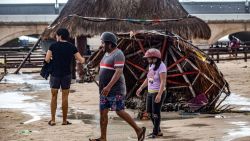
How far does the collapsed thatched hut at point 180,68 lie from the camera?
10719 millimetres

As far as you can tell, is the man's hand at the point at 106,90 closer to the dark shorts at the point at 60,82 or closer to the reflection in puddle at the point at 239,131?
the reflection in puddle at the point at 239,131

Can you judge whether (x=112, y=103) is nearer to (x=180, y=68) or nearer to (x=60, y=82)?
(x=60, y=82)

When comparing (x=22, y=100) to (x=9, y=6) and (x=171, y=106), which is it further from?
(x=9, y=6)

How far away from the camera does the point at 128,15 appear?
1666 cm

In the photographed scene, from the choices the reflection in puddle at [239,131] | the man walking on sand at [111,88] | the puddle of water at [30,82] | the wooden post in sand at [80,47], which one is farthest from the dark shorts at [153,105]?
the wooden post in sand at [80,47]

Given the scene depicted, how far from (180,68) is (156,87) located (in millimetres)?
3270

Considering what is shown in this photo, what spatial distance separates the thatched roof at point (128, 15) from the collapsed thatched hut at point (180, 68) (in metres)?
4.84

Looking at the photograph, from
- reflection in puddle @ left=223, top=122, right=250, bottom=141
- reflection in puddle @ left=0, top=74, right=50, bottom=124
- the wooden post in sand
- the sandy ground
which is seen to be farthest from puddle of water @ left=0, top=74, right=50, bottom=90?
reflection in puddle @ left=223, top=122, right=250, bottom=141

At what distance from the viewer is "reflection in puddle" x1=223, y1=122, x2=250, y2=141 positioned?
296 inches

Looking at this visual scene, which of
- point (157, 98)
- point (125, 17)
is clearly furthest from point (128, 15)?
point (157, 98)

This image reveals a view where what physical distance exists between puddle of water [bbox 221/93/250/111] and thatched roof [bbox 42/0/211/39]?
10.8ft

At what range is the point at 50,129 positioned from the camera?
8867 millimetres

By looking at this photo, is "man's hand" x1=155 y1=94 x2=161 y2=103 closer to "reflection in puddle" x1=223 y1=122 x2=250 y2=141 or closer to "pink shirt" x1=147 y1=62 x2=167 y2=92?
"pink shirt" x1=147 y1=62 x2=167 y2=92

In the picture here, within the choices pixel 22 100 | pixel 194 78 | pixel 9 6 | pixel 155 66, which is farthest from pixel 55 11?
pixel 155 66
